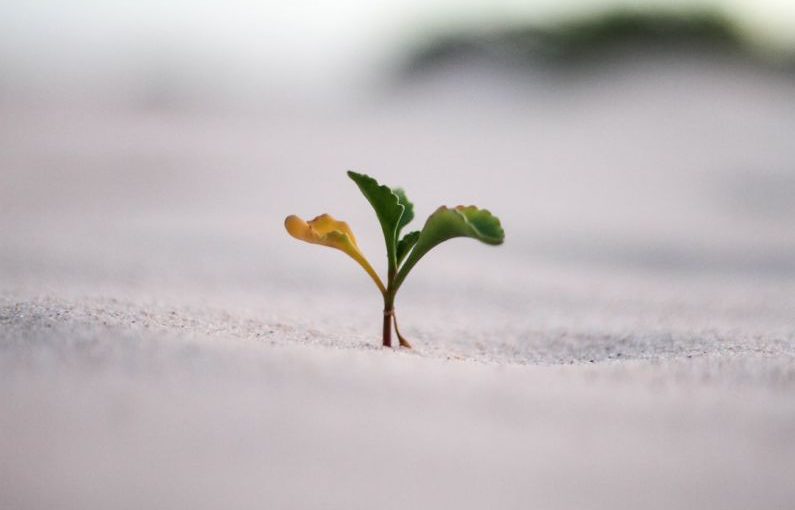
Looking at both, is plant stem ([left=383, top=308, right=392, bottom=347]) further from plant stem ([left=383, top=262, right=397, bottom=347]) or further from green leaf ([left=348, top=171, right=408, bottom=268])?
green leaf ([left=348, top=171, right=408, bottom=268])

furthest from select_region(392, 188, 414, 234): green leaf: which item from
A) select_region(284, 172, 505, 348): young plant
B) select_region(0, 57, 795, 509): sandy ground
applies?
select_region(0, 57, 795, 509): sandy ground

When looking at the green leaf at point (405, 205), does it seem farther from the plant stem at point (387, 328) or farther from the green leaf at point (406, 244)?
the plant stem at point (387, 328)

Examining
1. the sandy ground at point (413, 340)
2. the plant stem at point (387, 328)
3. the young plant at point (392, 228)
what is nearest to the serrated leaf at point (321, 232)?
the young plant at point (392, 228)

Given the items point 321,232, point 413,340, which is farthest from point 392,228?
point 413,340

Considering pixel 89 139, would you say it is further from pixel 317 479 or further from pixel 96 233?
pixel 317 479

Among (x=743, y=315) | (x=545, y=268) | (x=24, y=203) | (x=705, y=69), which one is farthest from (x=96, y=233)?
(x=705, y=69)

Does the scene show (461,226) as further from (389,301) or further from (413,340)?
(413,340)
